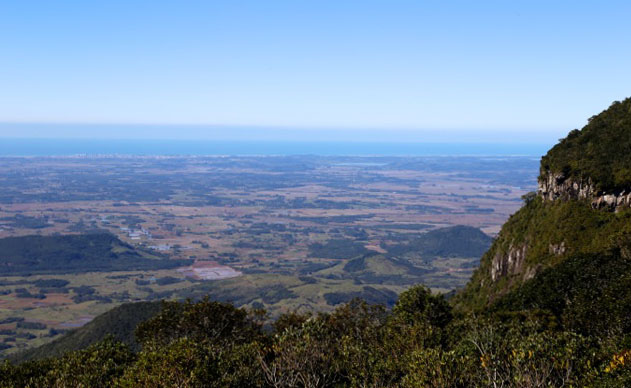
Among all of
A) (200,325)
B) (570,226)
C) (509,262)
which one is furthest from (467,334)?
(509,262)

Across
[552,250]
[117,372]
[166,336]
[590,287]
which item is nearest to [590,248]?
[552,250]

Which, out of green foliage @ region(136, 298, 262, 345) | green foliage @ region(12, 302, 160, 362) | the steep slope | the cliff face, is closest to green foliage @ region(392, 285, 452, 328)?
the steep slope

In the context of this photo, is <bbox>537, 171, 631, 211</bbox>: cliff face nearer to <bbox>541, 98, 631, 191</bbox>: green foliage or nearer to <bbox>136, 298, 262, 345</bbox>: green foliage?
<bbox>541, 98, 631, 191</bbox>: green foliage

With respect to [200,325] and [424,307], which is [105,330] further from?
[424,307]

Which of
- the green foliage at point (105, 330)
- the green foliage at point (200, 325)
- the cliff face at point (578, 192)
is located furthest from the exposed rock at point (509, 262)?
the green foliage at point (105, 330)

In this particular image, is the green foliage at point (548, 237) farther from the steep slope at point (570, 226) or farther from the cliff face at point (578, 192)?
the cliff face at point (578, 192)
